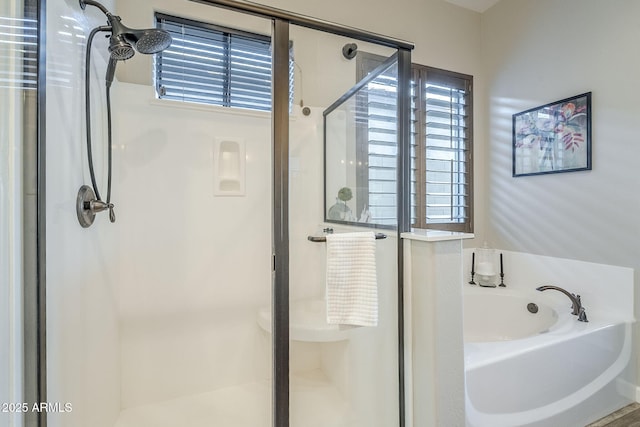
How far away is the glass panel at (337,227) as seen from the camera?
4.17 ft

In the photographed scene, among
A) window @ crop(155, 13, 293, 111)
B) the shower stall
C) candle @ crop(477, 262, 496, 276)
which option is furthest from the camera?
candle @ crop(477, 262, 496, 276)

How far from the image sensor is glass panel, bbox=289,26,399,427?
1.27 meters

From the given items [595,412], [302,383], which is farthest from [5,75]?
[595,412]

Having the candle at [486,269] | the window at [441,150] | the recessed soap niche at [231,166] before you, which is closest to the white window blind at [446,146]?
the window at [441,150]

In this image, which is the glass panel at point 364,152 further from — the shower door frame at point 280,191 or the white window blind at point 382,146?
the shower door frame at point 280,191

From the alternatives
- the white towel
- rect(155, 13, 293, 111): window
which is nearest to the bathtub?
the white towel

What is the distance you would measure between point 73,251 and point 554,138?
287cm

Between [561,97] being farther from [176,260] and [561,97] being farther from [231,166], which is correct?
[176,260]

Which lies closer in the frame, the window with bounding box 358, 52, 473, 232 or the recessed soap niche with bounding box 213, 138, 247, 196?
the recessed soap niche with bounding box 213, 138, 247, 196

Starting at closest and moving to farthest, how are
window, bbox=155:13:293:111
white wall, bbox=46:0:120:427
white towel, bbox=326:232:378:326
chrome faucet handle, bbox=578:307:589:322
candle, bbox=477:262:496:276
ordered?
1. white wall, bbox=46:0:120:427
2. white towel, bbox=326:232:378:326
3. chrome faucet handle, bbox=578:307:589:322
4. window, bbox=155:13:293:111
5. candle, bbox=477:262:496:276

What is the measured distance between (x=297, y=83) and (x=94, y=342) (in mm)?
1523

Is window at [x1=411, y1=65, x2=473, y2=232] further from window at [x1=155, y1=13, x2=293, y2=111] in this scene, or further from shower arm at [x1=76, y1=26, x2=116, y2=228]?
shower arm at [x1=76, y1=26, x2=116, y2=228]

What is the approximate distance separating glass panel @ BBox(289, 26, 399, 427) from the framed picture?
1.49 m

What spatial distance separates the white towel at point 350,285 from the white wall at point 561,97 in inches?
66.9
